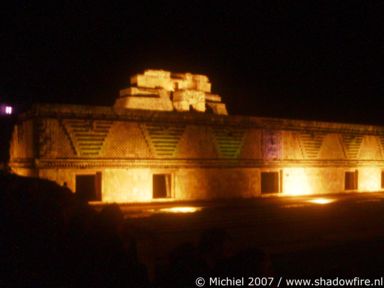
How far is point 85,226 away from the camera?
21.9 feet

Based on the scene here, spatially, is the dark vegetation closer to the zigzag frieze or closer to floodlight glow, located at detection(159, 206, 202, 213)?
floodlight glow, located at detection(159, 206, 202, 213)

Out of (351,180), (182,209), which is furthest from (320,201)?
(182,209)

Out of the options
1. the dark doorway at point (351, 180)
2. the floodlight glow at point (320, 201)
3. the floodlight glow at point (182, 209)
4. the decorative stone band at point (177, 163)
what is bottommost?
the floodlight glow at point (320, 201)

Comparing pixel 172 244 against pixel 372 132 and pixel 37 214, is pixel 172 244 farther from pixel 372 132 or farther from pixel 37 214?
pixel 372 132

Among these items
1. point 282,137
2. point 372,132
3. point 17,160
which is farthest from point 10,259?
point 372,132

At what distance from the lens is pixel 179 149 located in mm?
21500

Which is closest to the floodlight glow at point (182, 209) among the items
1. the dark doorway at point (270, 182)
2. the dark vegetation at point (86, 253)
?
the dark doorway at point (270, 182)

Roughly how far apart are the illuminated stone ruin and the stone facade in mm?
1885

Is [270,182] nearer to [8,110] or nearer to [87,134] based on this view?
[87,134]

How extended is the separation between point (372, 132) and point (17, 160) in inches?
834

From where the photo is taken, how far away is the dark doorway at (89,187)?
19391 millimetres

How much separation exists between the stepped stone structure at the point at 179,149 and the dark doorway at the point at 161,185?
5 centimetres

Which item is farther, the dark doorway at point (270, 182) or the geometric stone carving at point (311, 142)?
the geometric stone carving at point (311, 142)

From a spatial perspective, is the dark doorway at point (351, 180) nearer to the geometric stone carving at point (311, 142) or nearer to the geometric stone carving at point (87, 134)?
the geometric stone carving at point (311, 142)
